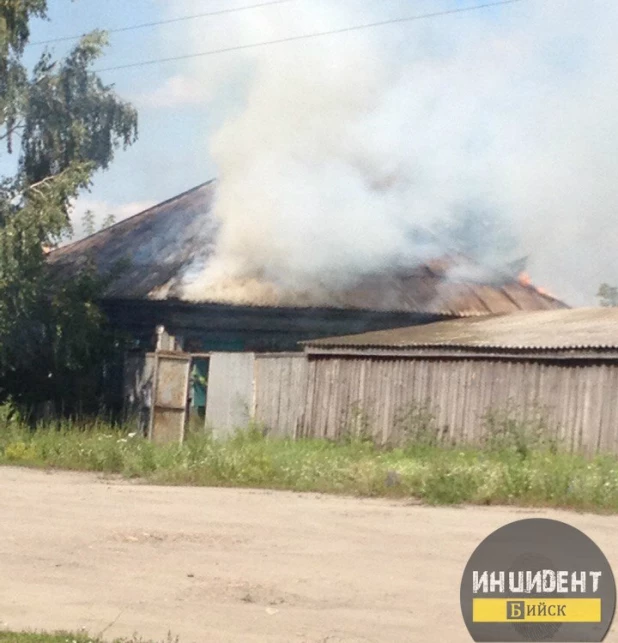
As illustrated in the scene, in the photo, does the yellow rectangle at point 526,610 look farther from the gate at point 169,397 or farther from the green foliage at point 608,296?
the green foliage at point 608,296

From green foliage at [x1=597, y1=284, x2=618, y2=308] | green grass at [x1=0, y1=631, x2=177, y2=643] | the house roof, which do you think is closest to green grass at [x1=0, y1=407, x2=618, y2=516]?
the house roof

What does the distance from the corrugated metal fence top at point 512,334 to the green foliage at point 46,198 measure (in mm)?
4647

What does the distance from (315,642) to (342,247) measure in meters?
17.7

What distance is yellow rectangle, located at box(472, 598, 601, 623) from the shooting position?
20.2 ft

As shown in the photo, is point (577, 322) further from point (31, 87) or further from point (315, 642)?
point (315, 642)

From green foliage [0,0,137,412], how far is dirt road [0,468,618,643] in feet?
23.2

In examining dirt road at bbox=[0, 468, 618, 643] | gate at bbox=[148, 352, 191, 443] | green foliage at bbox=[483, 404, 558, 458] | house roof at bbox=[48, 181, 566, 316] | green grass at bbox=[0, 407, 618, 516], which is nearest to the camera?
dirt road at bbox=[0, 468, 618, 643]

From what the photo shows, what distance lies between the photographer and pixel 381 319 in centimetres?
2475

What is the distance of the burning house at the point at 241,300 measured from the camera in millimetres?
23516

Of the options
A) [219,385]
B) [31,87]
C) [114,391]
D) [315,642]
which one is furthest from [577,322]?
[315,642]

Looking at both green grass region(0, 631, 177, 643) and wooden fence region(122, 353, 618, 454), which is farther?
wooden fence region(122, 353, 618, 454)

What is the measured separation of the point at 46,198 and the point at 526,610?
16.0 metres

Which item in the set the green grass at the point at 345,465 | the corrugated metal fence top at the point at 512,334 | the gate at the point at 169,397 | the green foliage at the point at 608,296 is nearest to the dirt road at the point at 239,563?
the green grass at the point at 345,465

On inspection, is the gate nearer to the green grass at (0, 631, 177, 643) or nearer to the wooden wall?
the wooden wall
